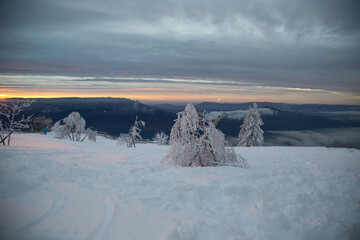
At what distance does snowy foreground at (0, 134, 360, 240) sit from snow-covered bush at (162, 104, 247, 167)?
1021 millimetres

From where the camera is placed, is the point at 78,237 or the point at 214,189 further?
the point at 214,189

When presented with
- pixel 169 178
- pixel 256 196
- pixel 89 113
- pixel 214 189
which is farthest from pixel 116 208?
pixel 89 113

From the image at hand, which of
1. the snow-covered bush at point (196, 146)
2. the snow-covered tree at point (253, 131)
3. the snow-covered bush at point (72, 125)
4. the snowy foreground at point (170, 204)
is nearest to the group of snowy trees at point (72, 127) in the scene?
the snow-covered bush at point (72, 125)

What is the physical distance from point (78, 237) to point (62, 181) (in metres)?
2.24

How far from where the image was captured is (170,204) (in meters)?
3.77

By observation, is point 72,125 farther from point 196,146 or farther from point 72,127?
point 196,146

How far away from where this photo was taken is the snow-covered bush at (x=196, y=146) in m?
6.66

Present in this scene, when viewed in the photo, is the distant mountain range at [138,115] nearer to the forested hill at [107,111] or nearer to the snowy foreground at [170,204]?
the forested hill at [107,111]

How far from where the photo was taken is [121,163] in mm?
6789

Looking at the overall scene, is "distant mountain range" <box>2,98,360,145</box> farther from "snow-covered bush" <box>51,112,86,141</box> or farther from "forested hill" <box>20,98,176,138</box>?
"snow-covered bush" <box>51,112,86,141</box>

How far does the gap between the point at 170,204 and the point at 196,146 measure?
321 cm

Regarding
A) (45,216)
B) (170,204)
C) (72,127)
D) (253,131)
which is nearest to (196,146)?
(170,204)

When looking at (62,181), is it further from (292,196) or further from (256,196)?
(292,196)

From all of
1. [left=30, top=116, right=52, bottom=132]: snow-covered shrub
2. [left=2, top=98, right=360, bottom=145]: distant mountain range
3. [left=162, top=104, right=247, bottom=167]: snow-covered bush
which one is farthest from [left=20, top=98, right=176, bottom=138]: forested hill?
[left=162, top=104, right=247, bottom=167]: snow-covered bush
